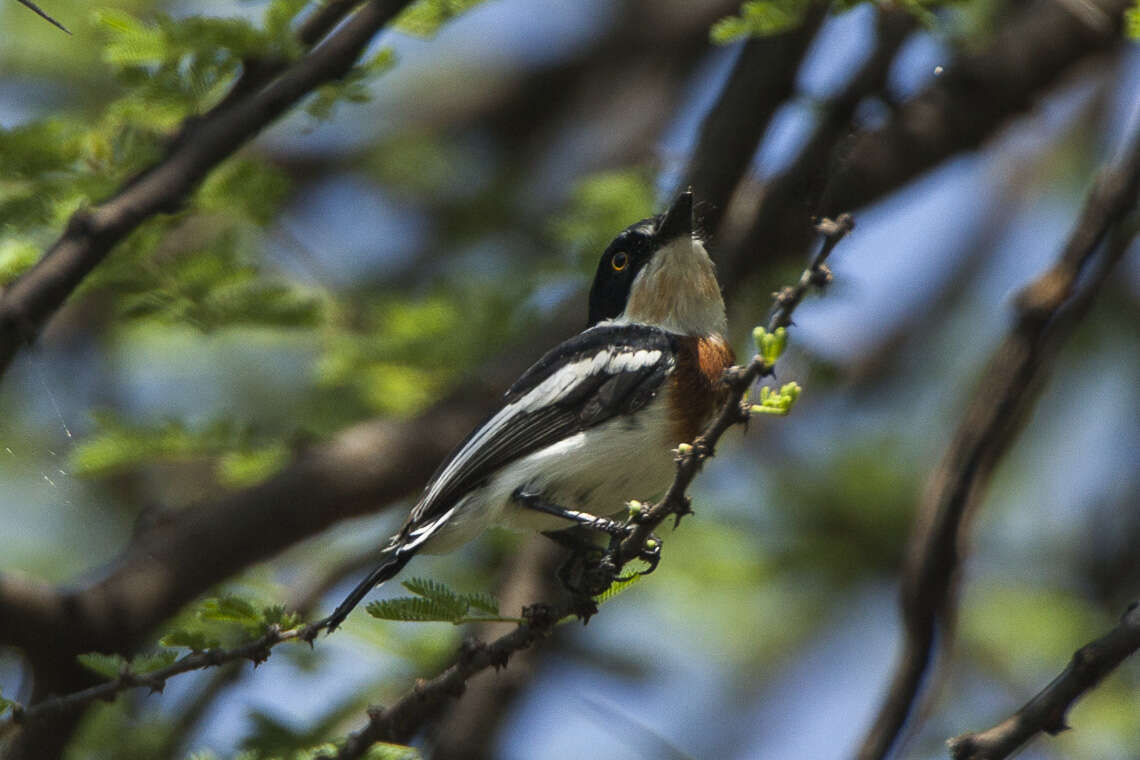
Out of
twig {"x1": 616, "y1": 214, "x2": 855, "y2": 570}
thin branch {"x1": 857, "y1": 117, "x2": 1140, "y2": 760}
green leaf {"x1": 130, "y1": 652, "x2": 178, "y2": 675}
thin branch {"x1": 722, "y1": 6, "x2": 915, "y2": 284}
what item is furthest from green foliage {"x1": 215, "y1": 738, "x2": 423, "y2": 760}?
thin branch {"x1": 722, "y1": 6, "x2": 915, "y2": 284}

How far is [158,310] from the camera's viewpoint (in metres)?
4.16

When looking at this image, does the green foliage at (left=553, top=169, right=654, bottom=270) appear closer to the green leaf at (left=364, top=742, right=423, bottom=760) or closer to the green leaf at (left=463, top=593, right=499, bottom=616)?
the green leaf at (left=463, top=593, right=499, bottom=616)

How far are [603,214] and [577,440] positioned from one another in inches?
74.4

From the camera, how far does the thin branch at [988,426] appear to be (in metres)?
3.47

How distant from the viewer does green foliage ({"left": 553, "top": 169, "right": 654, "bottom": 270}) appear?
5.09 m

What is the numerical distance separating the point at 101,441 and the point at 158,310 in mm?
526

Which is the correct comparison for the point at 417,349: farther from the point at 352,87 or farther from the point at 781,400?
the point at 781,400

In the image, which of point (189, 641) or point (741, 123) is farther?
point (741, 123)

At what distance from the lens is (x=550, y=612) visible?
2689 mm

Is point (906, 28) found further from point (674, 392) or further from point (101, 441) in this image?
point (101, 441)

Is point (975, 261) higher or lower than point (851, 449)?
higher

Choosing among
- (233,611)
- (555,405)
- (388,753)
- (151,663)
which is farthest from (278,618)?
(555,405)

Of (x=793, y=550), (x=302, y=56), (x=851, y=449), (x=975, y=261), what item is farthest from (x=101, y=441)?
(x=975, y=261)

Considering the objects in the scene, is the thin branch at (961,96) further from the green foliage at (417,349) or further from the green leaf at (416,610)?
the green leaf at (416,610)
